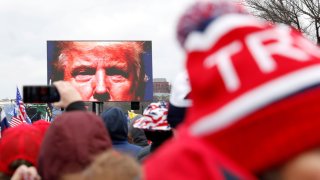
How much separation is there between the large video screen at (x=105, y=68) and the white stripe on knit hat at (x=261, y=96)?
108 feet

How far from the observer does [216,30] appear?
1.12m

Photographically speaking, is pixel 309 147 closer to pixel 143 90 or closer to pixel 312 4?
pixel 312 4

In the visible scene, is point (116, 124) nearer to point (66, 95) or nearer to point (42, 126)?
point (42, 126)

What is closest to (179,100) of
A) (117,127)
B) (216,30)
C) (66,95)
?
(66,95)

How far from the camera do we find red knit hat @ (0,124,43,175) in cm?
346

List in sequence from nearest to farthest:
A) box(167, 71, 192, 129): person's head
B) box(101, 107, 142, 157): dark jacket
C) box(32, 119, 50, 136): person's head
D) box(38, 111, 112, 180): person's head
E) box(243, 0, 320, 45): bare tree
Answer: box(38, 111, 112, 180): person's head → box(167, 71, 192, 129): person's head → box(32, 119, 50, 136): person's head → box(101, 107, 142, 157): dark jacket → box(243, 0, 320, 45): bare tree

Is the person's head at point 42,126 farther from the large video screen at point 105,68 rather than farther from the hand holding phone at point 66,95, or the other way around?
the large video screen at point 105,68

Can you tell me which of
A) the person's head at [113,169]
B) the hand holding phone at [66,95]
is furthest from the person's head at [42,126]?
the person's head at [113,169]

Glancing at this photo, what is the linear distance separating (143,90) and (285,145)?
114 ft

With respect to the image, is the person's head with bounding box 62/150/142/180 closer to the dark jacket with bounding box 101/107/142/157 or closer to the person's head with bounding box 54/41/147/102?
the dark jacket with bounding box 101/107/142/157

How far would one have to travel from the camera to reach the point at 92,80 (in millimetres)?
34938

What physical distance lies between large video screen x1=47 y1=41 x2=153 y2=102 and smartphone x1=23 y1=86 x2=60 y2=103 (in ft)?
101

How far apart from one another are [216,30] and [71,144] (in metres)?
1.49

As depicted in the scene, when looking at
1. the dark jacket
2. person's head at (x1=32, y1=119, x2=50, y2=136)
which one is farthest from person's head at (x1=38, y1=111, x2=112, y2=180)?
the dark jacket
